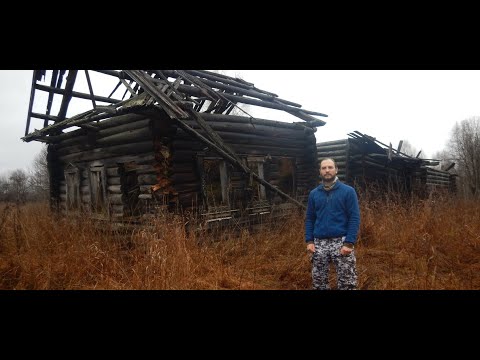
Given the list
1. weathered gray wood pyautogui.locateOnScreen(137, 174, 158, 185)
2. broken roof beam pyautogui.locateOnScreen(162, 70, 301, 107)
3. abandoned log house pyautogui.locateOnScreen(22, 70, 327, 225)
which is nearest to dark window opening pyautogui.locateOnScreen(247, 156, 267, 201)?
abandoned log house pyautogui.locateOnScreen(22, 70, 327, 225)

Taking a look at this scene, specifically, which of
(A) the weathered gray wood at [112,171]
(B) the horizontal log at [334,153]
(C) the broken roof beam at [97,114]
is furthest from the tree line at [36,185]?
(B) the horizontal log at [334,153]

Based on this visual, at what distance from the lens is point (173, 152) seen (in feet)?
24.2

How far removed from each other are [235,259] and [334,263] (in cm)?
276

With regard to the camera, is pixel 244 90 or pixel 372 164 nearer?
pixel 244 90

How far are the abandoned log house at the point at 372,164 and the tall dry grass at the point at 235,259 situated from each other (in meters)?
6.43

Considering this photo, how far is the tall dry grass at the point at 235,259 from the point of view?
13.2 ft

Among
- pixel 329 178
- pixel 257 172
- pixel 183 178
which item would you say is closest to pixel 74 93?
pixel 183 178

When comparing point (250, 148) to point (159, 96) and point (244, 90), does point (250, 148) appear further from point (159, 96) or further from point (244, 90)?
point (159, 96)

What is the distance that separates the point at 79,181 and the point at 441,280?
32.0 feet

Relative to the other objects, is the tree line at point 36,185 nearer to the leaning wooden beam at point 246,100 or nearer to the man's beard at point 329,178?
the leaning wooden beam at point 246,100

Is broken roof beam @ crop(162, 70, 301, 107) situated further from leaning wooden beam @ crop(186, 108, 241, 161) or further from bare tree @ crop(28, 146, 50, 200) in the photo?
bare tree @ crop(28, 146, 50, 200)

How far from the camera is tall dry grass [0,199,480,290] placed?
4.04 metres

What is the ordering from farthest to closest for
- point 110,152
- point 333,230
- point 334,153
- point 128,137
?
1. point 334,153
2. point 110,152
3. point 128,137
4. point 333,230
